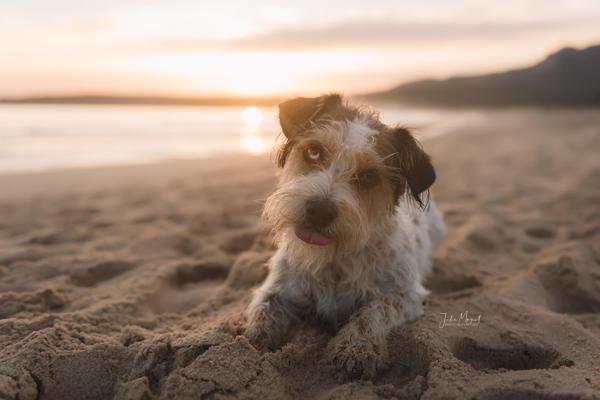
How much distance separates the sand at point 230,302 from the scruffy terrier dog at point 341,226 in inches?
7.4

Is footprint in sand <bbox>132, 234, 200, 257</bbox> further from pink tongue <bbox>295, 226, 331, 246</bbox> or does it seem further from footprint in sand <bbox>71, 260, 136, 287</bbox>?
pink tongue <bbox>295, 226, 331, 246</bbox>

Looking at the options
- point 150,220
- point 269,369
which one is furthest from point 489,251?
point 150,220

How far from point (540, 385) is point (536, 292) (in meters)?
1.92

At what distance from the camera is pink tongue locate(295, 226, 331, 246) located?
11.1ft

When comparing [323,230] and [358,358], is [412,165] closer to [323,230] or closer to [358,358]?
[323,230]

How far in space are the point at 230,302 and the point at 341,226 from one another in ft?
4.73

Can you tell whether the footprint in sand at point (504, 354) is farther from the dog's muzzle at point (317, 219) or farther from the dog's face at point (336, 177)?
the dog's muzzle at point (317, 219)

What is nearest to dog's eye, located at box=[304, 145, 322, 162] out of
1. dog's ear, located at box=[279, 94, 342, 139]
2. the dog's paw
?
dog's ear, located at box=[279, 94, 342, 139]

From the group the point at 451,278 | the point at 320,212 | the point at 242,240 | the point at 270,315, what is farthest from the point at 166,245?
the point at 451,278

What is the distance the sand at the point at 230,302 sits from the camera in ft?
9.58

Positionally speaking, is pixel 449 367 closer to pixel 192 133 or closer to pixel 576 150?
pixel 576 150

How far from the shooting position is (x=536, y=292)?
457cm

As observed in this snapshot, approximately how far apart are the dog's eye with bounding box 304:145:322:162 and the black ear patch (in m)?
0.45

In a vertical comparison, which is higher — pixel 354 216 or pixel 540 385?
pixel 354 216
